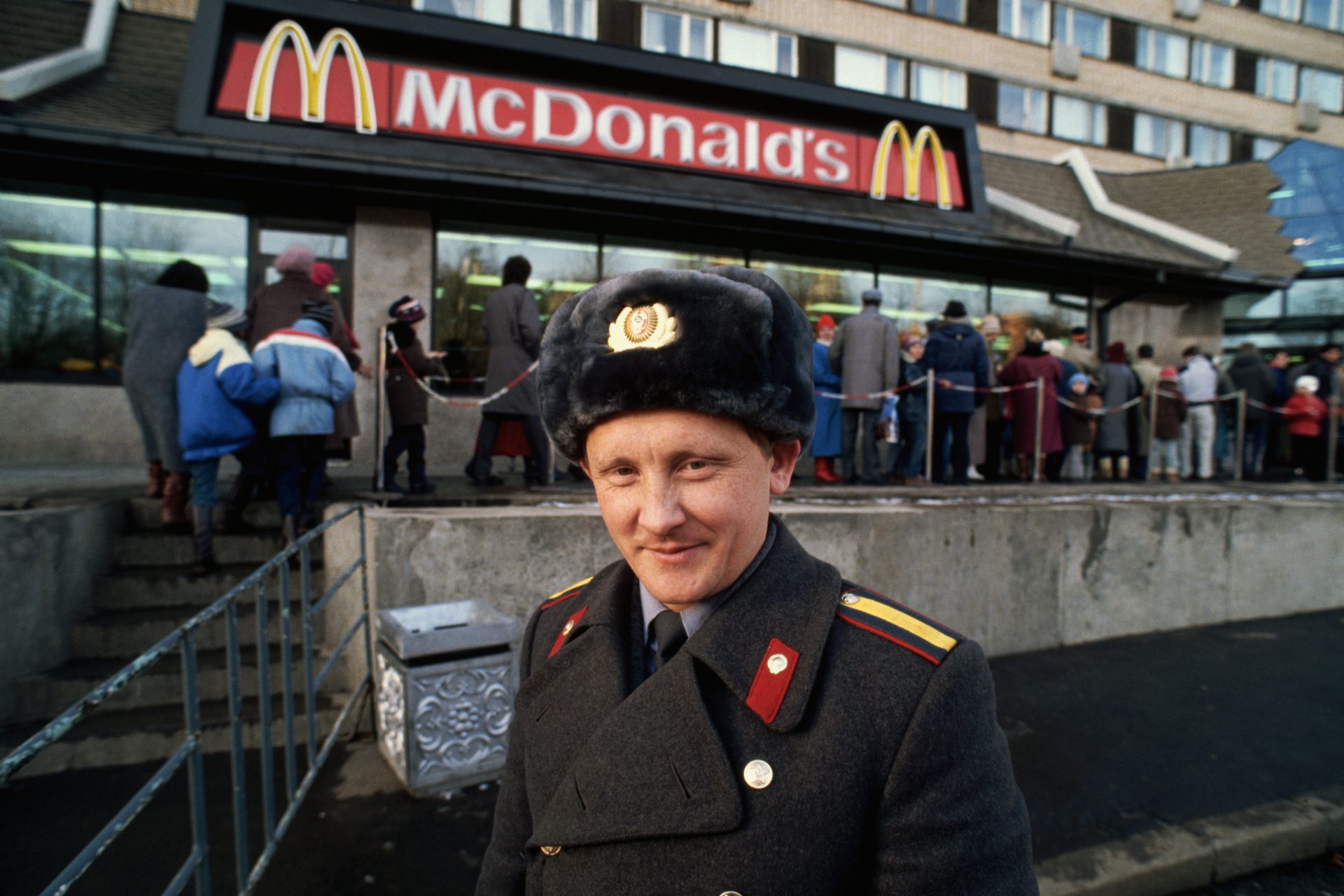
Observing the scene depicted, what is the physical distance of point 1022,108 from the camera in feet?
67.4

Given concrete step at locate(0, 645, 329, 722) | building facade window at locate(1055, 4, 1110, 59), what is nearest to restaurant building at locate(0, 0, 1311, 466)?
concrete step at locate(0, 645, 329, 722)

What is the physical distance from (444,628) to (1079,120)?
23.7 meters

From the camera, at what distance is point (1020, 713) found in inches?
196

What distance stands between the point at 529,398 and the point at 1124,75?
23654 millimetres

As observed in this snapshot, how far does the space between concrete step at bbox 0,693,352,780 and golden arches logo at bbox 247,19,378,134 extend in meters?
6.59

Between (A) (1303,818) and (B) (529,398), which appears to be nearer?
(A) (1303,818)

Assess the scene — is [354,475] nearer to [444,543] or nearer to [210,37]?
[444,543]

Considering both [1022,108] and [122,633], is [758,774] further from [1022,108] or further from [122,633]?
[1022,108]

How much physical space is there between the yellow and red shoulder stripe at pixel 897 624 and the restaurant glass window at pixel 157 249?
9.63m

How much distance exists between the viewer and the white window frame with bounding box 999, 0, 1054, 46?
20.5 metres

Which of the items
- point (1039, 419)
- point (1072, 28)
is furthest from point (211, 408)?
point (1072, 28)

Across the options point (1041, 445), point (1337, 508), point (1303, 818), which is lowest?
point (1303, 818)

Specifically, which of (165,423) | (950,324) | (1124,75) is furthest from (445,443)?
(1124,75)

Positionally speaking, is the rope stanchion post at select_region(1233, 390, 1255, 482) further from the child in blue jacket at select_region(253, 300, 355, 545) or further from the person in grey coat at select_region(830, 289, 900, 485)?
the child in blue jacket at select_region(253, 300, 355, 545)
